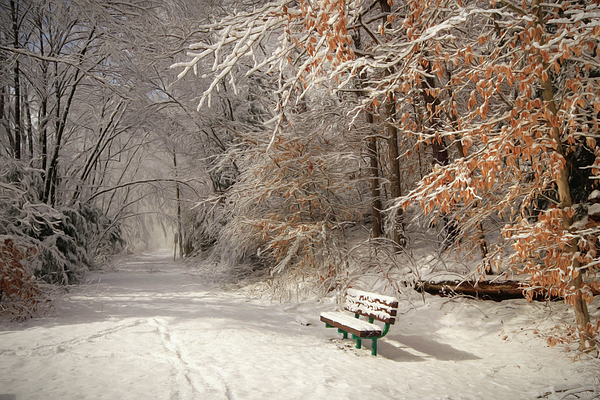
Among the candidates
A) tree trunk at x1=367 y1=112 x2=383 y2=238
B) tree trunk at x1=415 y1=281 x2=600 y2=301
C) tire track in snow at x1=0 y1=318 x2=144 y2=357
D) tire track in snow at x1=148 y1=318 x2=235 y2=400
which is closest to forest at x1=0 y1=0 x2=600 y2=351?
tree trunk at x1=367 y1=112 x2=383 y2=238

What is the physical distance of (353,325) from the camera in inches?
198

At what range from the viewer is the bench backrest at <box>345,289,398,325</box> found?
5070 mm

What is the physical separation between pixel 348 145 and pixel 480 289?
4.42 m

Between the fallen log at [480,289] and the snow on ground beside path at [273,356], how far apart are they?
168 millimetres

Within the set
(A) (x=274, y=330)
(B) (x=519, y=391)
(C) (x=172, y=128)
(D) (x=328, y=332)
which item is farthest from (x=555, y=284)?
(C) (x=172, y=128)

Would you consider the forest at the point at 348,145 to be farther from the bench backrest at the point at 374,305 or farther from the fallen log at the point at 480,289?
the bench backrest at the point at 374,305

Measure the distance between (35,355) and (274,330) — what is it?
10.00ft

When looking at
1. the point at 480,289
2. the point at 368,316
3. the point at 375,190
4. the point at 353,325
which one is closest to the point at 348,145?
the point at 375,190

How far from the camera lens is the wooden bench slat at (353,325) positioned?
4.80m

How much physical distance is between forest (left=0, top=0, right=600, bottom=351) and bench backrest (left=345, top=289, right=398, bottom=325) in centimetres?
139

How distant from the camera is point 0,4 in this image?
875 centimetres

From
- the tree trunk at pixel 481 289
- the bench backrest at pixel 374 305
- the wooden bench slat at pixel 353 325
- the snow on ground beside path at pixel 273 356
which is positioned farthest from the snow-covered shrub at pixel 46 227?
the tree trunk at pixel 481 289

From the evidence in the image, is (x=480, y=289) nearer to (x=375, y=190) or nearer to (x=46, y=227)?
(x=375, y=190)

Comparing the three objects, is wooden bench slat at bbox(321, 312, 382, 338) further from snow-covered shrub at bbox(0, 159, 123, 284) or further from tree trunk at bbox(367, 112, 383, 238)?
snow-covered shrub at bbox(0, 159, 123, 284)
